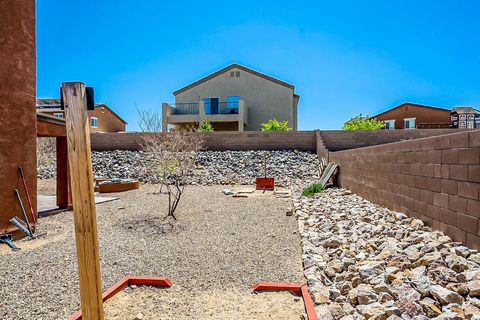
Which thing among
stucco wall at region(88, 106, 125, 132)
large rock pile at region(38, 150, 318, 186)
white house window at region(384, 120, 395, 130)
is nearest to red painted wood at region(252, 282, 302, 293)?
large rock pile at region(38, 150, 318, 186)

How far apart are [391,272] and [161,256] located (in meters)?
3.24

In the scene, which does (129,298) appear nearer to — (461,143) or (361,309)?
(361,309)

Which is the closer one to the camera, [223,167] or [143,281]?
[143,281]

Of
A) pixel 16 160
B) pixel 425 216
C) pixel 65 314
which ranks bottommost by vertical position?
pixel 65 314

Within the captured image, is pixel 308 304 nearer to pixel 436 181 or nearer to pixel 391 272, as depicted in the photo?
pixel 391 272

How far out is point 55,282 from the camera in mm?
3996

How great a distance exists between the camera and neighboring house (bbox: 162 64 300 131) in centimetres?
2612

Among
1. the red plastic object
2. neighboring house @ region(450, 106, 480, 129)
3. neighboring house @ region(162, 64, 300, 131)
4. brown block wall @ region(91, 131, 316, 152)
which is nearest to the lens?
the red plastic object

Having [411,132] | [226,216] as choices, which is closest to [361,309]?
[226,216]

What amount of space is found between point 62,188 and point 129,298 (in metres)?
6.58

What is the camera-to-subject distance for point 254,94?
26.6 metres

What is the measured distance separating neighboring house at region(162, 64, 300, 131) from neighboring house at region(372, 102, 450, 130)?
10660 mm

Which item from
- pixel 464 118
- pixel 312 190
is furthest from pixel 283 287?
pixel 464 118

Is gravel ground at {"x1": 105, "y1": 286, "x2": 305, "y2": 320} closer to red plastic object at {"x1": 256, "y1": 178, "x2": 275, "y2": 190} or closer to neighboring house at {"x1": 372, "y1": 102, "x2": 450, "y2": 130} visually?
red plastic object at {"x1": 256, "y1": 178, "x2": 275, "y2": 190}
